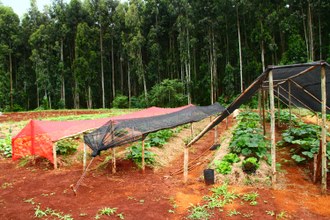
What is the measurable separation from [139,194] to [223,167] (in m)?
2.23

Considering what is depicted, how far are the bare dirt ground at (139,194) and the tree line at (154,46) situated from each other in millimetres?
16183

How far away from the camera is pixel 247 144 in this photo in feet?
23.4

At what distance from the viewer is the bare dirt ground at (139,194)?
507 centimetres

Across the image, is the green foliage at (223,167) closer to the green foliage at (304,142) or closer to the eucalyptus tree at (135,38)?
the green foliage at (304,142)

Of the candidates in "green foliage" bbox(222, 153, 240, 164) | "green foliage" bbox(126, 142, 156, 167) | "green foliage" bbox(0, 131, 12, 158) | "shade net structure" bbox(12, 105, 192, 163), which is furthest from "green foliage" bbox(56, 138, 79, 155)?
"green foliage" bbox(222, 153, 240, 164)

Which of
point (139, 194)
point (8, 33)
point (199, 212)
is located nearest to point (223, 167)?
point (199, 212)

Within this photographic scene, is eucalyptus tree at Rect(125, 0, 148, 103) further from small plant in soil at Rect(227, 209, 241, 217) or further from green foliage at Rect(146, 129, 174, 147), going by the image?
small plant in soil at Rect(227, 209, 241, 217)

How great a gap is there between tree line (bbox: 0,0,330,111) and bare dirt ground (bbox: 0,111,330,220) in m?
16.2

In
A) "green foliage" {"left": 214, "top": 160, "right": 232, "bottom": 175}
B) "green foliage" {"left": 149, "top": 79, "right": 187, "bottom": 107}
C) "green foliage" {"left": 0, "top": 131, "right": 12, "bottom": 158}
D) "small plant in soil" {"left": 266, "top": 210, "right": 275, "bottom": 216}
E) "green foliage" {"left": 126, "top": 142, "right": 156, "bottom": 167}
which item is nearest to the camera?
"small plant in soil" {"left": 266, "top": 210, "right": 275, "bottom": 216}

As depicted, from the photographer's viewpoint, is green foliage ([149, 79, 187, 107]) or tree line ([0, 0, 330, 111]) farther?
green foliage ([149, 79, 187, 107])

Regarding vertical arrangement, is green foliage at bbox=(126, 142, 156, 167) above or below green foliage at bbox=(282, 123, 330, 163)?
below

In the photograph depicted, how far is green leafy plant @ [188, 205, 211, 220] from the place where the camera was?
4.90 m

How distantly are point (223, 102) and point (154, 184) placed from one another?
1912 cm

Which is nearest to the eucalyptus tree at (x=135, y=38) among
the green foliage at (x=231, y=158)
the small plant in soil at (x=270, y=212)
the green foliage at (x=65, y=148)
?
the green foliage at (x=65, y=148)
